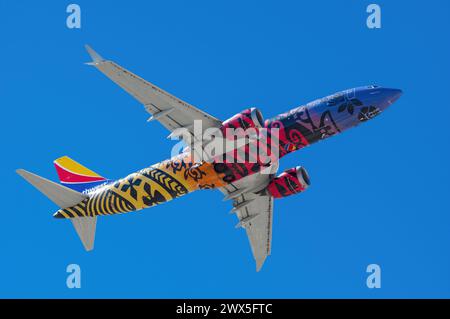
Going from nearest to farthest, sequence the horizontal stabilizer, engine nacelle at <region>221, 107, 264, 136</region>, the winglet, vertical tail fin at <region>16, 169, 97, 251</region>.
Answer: the winglet < engine nacelle at <region>221, 107, 264, 136</region> < the horizontal stabilizer < vertical tail fin at <region>16, 169, 97, 251</region>

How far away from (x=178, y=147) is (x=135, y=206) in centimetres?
614

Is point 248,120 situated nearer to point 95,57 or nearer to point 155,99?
point 155,99

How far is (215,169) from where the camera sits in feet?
212

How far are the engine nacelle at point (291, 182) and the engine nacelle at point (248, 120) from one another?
323 inches

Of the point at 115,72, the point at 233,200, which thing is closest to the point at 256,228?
the point at 233,200

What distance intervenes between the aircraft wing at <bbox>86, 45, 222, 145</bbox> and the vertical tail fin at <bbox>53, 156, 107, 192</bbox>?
11.4 m

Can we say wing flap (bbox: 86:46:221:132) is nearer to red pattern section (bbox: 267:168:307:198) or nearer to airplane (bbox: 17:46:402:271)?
airplane (bbox: 17:46:402:271)

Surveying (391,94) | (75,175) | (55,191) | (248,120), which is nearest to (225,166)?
(248,120)

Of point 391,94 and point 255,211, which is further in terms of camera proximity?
point 255,211

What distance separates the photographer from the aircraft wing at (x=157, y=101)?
192ft

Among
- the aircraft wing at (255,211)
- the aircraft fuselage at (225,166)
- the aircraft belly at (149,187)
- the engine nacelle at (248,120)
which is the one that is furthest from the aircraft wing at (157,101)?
the aircraft wing at (255,211)

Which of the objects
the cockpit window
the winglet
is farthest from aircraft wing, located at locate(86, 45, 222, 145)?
the cockpit window

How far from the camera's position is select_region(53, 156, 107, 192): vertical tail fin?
71750 millimetres

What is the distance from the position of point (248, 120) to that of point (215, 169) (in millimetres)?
5727
